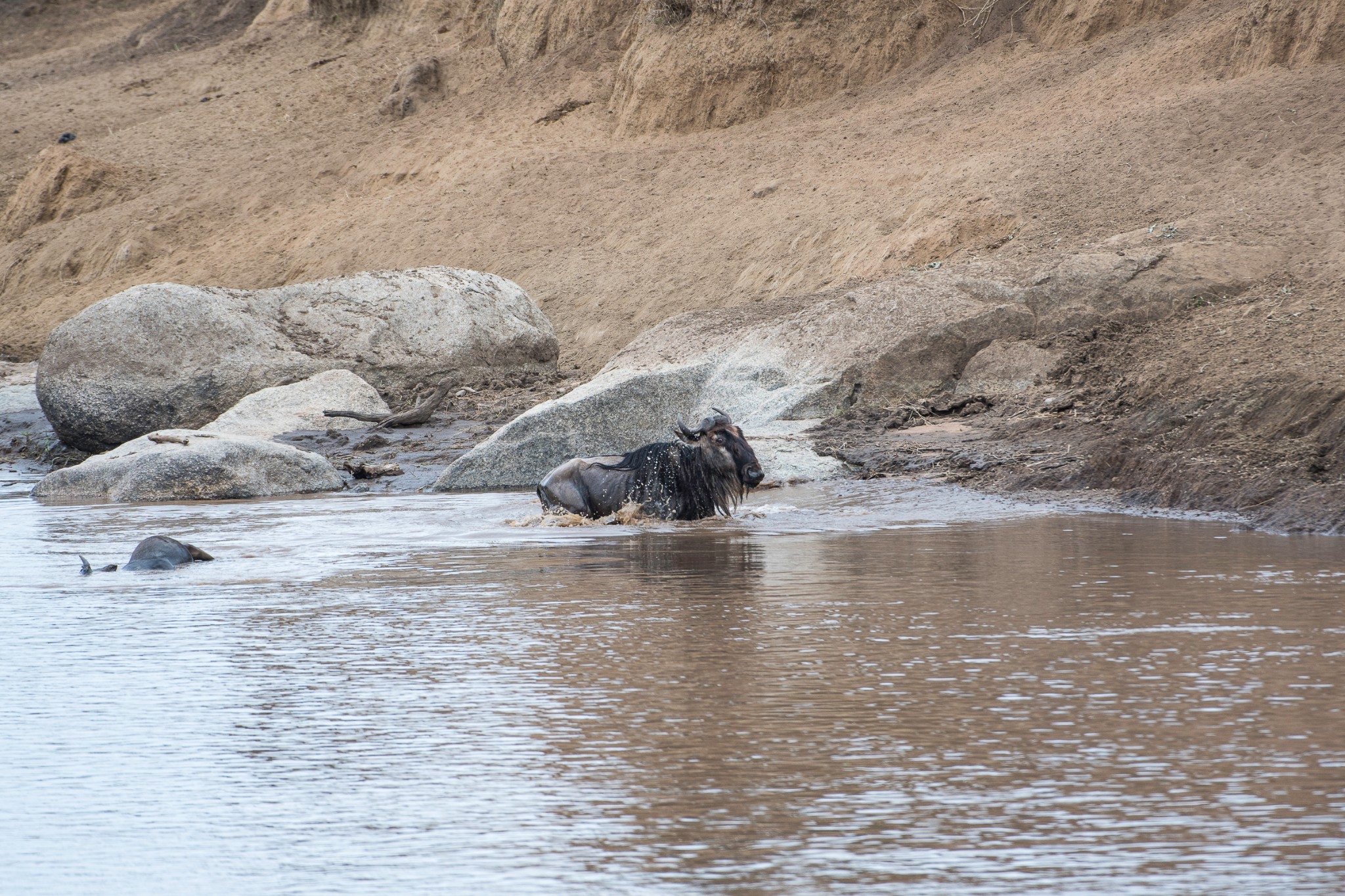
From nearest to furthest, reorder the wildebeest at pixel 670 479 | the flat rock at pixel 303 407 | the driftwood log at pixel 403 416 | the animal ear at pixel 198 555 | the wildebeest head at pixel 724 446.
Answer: the animal ear at pixel 198 555 < the wildebeest head at pixel 724 446 < the wildebeest at pixel 670 479 < the flat rock at pixel 303 407 < the driftwood log at pixel 403 416

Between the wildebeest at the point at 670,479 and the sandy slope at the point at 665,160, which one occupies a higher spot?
the sandy slope at the point at 665,160

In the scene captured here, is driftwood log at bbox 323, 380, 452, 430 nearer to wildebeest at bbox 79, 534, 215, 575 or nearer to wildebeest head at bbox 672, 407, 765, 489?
wildebeest head at bbox 672, 407, 765, 489

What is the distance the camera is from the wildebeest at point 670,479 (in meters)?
10.4

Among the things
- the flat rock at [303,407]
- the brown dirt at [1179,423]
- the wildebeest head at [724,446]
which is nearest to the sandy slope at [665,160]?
the brown dirt at [1179,423]

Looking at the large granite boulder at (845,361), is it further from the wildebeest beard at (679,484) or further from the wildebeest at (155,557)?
the wildebeest at (155,557)

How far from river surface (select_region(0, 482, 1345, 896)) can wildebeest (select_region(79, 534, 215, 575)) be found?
0.98 feet

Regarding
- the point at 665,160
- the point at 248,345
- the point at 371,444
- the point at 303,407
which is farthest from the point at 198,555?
the point at 665,160

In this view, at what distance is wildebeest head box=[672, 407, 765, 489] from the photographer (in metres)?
10.2

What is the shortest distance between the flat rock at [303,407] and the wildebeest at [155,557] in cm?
754

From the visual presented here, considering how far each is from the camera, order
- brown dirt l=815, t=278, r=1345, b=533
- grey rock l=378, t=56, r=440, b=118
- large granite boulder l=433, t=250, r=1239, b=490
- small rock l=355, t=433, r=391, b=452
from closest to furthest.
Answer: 1. brown dirt l=815, t=278, r=1345, b=533
2. large granite boulder l=433, t=250, r=1239, b=490
3. small rock l=355, t=433, r=391, b=452
4. grey rock l=378, t=56, r=440, b=118

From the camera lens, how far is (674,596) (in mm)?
6852

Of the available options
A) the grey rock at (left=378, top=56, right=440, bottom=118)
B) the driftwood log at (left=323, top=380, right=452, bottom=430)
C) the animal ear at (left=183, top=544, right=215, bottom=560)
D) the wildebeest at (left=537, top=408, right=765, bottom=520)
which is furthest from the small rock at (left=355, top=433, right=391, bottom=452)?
the grey rock at (left=378, top=56, right=440, bottom=118)

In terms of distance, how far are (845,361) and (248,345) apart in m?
7.50

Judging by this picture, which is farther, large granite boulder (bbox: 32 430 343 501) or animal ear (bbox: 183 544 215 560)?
large granite boulder (bbox: 32 430 343 501)
